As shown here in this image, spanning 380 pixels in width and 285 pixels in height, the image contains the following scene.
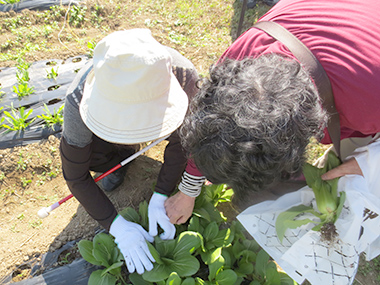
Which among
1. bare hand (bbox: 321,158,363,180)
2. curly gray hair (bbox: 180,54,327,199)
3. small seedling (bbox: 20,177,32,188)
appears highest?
curly gray hair (bbox: 180,54,327,199)

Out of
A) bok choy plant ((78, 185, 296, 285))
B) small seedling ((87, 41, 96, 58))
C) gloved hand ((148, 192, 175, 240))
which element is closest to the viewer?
bok choy plant ((78, 185, 296, 285))

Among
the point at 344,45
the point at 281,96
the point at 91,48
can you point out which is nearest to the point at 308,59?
the point at 344,45

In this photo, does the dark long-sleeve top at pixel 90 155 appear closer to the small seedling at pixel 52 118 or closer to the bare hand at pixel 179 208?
the bare hand at pixel 179 208

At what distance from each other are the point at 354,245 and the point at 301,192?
348 mm

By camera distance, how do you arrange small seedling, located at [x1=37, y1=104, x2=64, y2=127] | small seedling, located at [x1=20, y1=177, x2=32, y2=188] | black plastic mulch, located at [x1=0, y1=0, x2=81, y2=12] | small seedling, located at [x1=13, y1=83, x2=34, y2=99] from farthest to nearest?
black plastic mulch, located at [x1=0, y1=0, x2=81, y2=12] → small seedling, located at [x1=13, y1=83, x2=34, y2=99] → small seedling, located at [x1=37, y1=104, x2=64, y2=127] → small seedling, located at [x1=20, y1=177, x2=32, y2=188]

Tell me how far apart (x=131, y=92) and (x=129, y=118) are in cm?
10

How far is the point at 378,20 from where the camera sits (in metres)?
1.05

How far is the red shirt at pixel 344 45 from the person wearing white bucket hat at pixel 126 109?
1.18 ft

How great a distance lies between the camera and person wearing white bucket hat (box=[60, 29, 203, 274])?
3.21 ft

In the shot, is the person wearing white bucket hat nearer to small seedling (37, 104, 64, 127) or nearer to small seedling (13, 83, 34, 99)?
small seedling (37, 104, 64, 127)

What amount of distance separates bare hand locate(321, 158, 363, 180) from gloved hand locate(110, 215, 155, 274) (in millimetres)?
1054

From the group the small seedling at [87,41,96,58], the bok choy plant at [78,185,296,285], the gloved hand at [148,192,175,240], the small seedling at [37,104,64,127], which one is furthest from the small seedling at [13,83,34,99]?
the gloved hand at [148,192,175,240]

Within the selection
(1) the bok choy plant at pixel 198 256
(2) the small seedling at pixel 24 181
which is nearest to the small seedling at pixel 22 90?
(2) the small seedling at pixel 24 181

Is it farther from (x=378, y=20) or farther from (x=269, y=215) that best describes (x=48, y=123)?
(x=378, y=20)
